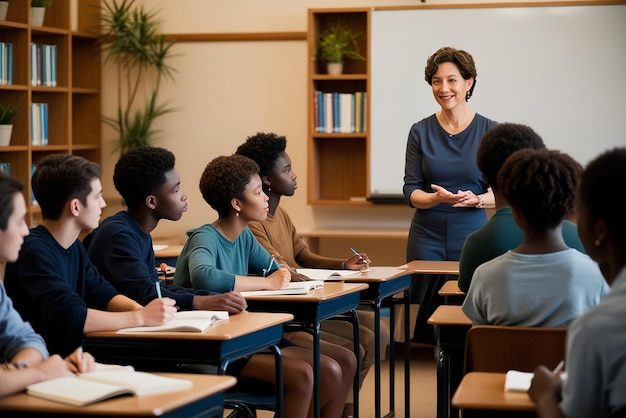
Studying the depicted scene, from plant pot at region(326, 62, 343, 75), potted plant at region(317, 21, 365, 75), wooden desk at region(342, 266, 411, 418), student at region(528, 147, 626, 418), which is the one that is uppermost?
potted plant at region(317, 21, 365, 75)

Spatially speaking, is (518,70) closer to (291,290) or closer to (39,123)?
(39,123)

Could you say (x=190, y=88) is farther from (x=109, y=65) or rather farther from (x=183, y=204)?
(x=183, y=204)

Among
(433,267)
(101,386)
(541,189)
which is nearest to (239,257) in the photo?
(433,267)

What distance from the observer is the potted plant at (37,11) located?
6727 millimetres

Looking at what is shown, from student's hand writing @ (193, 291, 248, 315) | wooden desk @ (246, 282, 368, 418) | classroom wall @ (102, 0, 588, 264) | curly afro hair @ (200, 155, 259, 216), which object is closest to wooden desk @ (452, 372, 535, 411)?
student's hand writing @ (193, 291, 248, 315)

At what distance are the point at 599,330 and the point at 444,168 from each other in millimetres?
3224

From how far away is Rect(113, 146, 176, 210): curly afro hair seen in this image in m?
3.60

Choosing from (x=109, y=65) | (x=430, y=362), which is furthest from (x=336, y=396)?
(x=109, y=65)

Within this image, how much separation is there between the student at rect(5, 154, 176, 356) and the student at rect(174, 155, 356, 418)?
2.16 ft

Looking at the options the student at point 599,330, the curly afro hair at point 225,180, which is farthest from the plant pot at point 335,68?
the student at point 599,330

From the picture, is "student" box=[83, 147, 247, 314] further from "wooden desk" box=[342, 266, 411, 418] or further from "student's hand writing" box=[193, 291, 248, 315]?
"wooden desk" box=[342, 266, 411, 418]

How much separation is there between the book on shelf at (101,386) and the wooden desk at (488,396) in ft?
1.95

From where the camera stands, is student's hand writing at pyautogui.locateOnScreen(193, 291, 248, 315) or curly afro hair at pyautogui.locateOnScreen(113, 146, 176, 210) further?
curly afro hair at pyautogui.locateOnScreen(113, 146, 176, 210)

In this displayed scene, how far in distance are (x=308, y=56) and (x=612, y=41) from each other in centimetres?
198
